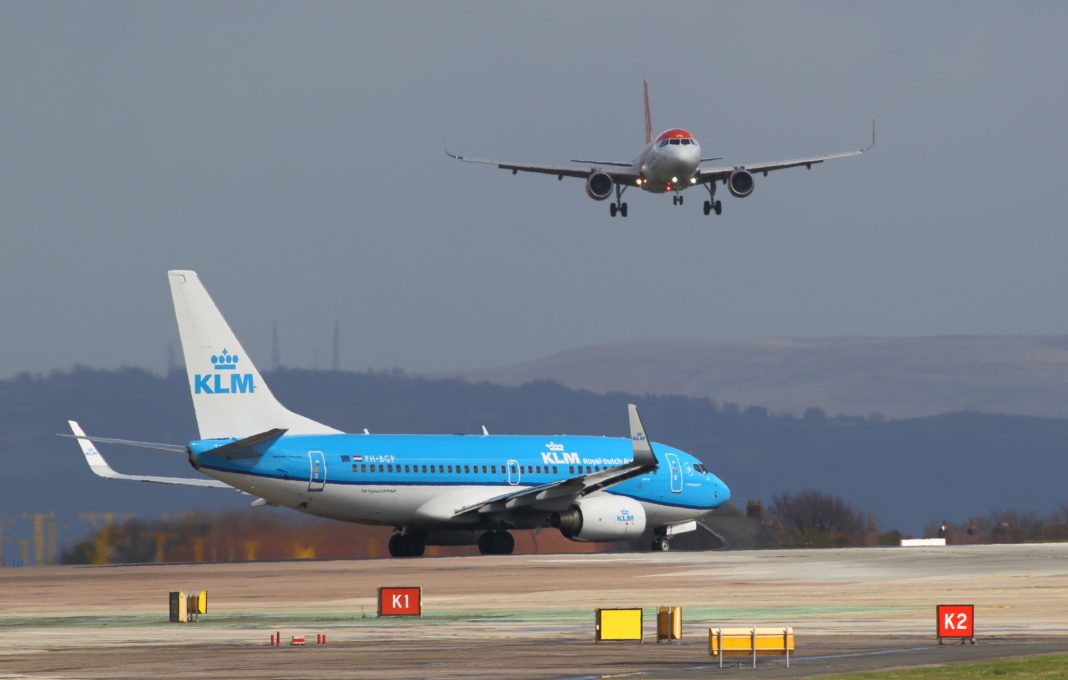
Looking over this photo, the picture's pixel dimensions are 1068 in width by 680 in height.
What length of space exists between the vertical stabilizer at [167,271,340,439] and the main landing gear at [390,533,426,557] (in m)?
7.74

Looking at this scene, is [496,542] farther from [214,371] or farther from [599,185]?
[599,185]

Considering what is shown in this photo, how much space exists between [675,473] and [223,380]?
17.7m

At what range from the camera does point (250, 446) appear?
172ft

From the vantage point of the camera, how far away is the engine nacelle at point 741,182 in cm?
5859

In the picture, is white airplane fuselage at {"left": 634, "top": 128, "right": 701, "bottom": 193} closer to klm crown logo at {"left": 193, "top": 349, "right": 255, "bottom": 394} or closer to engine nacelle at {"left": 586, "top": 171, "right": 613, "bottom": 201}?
engine nacelle at {"left": 586, "top": 171, "right": 613, "bottom": 201}

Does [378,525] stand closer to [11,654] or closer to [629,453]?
[629,453]

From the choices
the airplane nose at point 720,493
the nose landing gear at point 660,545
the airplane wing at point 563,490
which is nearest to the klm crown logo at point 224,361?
the airplane wing at point 563,490

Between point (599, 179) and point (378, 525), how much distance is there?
13.8 meters

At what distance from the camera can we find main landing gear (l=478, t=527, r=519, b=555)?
5972 cm

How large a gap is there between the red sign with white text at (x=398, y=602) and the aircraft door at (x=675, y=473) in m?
33.6

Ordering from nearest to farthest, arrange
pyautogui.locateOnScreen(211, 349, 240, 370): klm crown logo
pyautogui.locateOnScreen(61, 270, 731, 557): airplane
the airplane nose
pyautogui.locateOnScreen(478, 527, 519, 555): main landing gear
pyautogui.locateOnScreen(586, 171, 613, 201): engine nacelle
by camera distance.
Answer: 1. pyautogui.locateOnScreen(61, 270, 731, 557): airplane
2. pyautogui.locateOnScreen(211, 349, 240, 370): klm crown logo
3. pyautogui.locateOnScreen(586, 171, 613, 201): engine nacelle
4. pyautogui.locateOnScreen(478, 527, 519, 555): main landing gear
5. the airplane nose

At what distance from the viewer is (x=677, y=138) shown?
58.5 metres

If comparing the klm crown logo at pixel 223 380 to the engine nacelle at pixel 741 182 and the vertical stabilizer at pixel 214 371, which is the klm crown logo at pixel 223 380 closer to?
the vertical stabilizer at pixel 214 371

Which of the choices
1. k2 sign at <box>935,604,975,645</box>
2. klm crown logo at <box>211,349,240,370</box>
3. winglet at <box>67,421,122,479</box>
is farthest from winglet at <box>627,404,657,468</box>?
k2 sign at <box>935,604,975,645</box>
